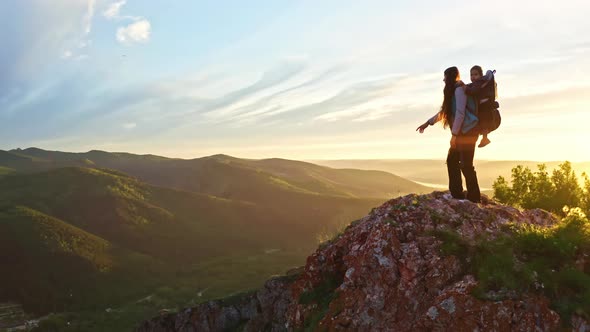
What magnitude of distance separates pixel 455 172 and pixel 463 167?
2.68 ft

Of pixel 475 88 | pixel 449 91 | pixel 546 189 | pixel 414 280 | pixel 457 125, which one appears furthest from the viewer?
pixel 546 189

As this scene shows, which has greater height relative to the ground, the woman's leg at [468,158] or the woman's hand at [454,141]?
the woman's hand at [454,141]

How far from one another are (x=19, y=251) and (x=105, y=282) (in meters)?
24.9

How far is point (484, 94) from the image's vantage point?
12.6 metres

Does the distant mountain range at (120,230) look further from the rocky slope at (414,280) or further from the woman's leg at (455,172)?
the woman's leg at (455,172)

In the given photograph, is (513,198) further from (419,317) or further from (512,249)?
(419,317)

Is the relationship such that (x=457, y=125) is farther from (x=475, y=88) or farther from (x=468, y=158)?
(x=468, y=158)

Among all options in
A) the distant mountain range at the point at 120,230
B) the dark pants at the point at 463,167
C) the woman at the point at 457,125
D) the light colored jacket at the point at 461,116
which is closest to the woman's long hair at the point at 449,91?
the woman at the point at 457,125

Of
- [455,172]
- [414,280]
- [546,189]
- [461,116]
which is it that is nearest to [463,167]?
[455,172]

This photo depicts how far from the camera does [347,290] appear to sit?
12.8 meters

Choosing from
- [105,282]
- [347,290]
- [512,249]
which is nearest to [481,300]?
[512,249]

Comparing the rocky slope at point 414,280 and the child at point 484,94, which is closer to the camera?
the rocky slope at point 414,280

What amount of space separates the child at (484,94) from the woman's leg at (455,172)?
4.05 ft

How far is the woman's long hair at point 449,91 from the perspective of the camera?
13234 millimetres
